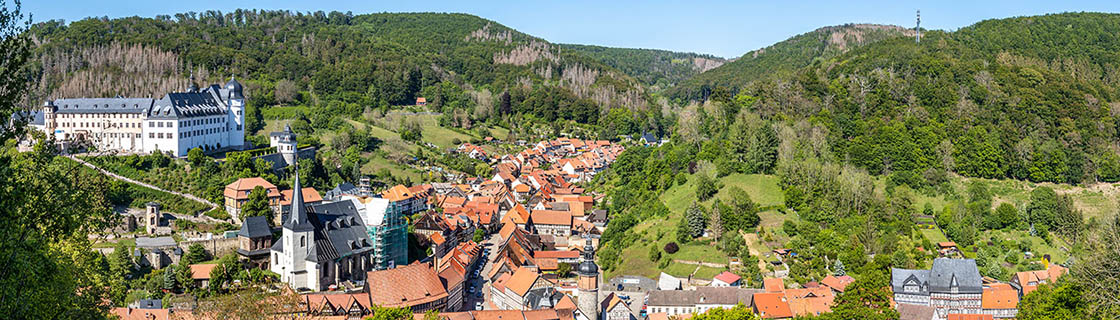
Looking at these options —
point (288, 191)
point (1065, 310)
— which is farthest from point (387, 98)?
point (1065, 310)

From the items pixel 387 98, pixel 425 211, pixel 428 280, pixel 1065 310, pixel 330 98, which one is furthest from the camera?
pixel 387 98

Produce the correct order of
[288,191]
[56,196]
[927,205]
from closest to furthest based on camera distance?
[56,196], [288,191], [927,205]

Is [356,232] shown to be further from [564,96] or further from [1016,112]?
[564,96]

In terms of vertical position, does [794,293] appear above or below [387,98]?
below

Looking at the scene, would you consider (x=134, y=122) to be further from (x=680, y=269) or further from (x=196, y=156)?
(x=680, y=269)

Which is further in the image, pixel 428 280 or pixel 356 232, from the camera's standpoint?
pixel 356 232

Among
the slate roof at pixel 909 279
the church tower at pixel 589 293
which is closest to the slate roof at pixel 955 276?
the slate roof at pixel 909 279

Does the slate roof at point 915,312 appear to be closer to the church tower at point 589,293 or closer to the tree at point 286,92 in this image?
the church tower at point 589,293
